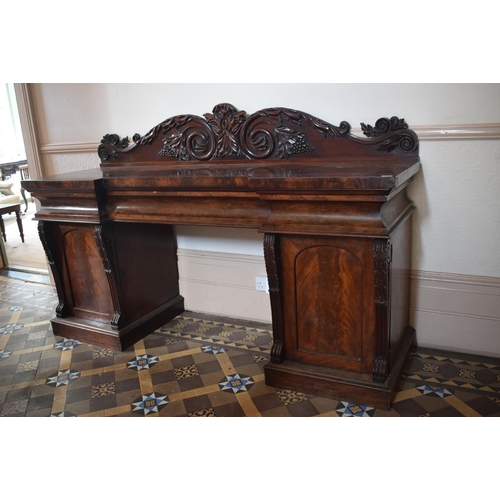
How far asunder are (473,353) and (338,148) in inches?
49.4

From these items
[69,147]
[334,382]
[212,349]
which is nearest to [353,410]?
[334,382]

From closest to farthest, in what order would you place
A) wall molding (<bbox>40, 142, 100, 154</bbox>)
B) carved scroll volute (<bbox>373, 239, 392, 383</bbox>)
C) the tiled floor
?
carved scroll volute (<bbox>373, 239, 392, 383</bbox>), the tiled floor, wall molding (<bbox>40, 142, 100, 154</bbox>)

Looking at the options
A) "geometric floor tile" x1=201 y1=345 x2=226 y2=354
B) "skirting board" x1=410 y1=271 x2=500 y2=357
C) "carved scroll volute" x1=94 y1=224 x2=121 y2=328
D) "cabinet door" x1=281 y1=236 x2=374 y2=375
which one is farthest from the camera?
"geometric floor tile" x1=201 y1=345 x2=226 y2=354

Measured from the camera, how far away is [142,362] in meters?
2.51

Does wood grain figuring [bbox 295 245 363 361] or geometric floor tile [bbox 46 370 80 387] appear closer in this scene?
wood grain figuring [bbox 295 245 363 361]

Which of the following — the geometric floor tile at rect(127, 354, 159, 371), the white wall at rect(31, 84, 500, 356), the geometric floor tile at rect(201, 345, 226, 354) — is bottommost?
the geometric floor tile at rect(127, 354, 159, 371)

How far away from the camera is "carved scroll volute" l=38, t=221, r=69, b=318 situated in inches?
105

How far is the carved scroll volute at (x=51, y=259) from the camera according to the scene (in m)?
2.66

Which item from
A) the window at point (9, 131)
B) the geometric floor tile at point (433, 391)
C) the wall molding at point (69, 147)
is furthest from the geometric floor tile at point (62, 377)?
the window at point (9, 131)

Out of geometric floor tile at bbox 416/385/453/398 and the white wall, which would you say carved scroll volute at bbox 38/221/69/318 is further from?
geometric floor tile at bbox 416/385/453/398

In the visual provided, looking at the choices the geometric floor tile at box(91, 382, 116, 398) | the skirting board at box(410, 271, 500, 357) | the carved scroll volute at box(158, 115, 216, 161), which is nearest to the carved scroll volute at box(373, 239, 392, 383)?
the skirting board at box(410, 271, 500, 357)

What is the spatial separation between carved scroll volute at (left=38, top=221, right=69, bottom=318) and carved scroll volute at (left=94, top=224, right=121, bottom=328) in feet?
1.30

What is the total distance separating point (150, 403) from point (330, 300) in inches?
37.7

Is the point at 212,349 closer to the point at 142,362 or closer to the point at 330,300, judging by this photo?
the point at 142,362
